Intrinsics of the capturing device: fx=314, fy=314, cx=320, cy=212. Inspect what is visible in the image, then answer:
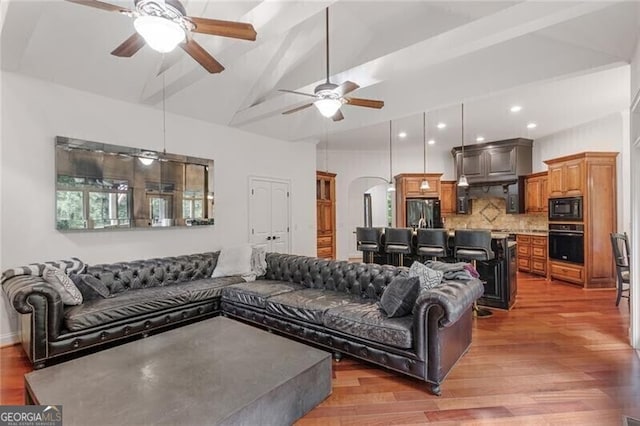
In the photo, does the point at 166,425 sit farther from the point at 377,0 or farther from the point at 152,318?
the point at 377,0

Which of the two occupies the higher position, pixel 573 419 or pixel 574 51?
pixel 574 51

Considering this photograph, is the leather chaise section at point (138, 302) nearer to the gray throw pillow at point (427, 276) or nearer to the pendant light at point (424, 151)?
the gray throw pillow at point (427, 276)

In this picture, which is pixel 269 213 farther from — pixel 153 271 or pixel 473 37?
pixel 473 37

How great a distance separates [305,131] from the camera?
600 cm

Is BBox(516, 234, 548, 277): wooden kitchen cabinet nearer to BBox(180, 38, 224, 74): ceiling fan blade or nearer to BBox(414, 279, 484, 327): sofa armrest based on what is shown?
BBox(414, 279, 484, 327): sofa armrest

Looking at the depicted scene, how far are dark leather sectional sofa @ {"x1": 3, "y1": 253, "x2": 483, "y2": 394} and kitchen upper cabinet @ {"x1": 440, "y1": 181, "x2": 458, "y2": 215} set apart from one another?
18.2 ft

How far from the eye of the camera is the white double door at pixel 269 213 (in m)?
5.86

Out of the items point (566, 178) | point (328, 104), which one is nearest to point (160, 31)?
point (328, 104)

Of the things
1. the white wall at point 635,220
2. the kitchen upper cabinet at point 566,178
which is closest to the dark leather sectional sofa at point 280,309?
the white wall at point 635,220

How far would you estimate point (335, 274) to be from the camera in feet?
12.3

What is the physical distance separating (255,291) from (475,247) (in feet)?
9.40

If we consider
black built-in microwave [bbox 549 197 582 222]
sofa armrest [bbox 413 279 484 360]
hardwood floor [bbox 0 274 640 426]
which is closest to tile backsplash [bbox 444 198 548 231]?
black built-in microwave [bbox 549 197 582 222]

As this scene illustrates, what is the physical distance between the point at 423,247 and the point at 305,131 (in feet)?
10.1

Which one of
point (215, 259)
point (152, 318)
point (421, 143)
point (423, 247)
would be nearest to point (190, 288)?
point (152, 318)
